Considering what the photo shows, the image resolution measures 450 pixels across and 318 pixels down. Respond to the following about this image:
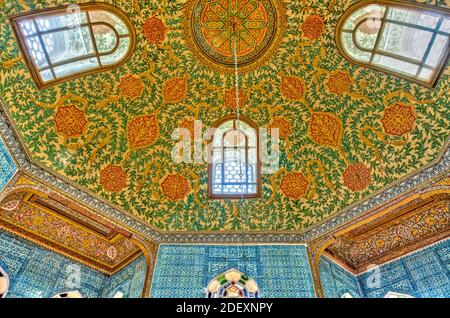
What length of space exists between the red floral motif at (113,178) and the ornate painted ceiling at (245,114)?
0.02 m

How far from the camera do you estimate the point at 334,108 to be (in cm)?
634

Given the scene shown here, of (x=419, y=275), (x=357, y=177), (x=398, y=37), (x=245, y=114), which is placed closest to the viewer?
(x=398, y=37)

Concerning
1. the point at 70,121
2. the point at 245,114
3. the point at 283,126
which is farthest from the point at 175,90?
the point at 283,126

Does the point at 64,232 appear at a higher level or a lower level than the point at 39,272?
higher

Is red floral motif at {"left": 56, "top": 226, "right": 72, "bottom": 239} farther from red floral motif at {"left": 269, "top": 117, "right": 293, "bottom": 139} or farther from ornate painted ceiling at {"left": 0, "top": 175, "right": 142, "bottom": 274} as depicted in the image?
red floral motif at {"left": 269, "top": 117, "right": 293, "bottom": 139}

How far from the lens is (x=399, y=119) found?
5801 millimetres

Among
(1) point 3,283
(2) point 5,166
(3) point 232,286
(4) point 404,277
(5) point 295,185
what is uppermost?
(5) point 295,185

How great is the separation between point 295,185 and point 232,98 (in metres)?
2.15

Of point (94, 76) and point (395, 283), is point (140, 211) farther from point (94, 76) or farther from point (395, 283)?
point (395, 283)

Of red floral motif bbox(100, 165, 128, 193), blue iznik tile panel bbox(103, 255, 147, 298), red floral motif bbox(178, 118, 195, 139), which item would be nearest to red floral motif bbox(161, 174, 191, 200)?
red floral motif bbox(100, 165, 128, 193)

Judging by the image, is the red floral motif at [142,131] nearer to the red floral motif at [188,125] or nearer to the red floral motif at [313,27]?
the red floral motif at [188,125]

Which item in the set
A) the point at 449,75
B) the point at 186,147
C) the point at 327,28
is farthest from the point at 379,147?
the point at 186,147

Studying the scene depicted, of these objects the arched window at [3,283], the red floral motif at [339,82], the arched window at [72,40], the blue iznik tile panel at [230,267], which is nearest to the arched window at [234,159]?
the blue iznik tile panel at [230,267]

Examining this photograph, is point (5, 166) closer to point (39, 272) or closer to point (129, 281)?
point (39, 272)
